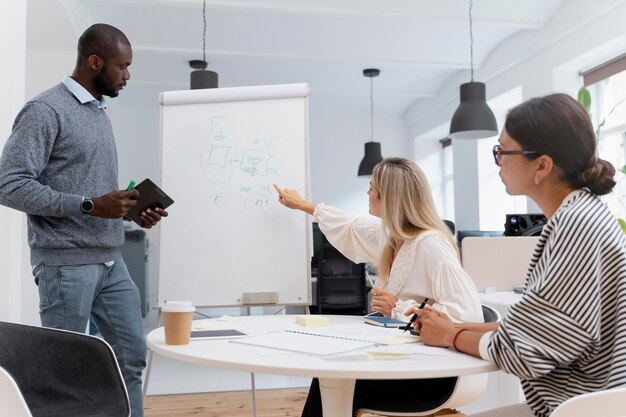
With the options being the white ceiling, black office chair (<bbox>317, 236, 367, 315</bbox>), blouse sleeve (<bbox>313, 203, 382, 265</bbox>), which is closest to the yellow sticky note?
blouse sleeve (<bbox>313, 203, 382, 265</bbox>)

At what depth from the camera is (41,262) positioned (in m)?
1.78

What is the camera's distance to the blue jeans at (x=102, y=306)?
5.83 ft

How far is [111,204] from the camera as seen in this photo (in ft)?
5.70

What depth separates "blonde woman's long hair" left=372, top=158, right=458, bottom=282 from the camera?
6.56ft

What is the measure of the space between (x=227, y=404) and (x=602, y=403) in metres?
2.74

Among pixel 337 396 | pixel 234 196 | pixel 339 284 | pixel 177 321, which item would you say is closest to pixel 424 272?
pixel 337 396

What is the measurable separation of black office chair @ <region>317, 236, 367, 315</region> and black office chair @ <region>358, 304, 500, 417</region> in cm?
312

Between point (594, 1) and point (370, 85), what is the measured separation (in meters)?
3.52

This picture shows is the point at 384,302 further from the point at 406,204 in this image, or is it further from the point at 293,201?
the point at 293,201

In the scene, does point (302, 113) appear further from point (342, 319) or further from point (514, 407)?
point (514, 407)

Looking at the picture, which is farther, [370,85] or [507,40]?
[370,85]

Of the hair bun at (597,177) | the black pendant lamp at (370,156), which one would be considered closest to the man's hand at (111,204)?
the hair bun at (597,177)

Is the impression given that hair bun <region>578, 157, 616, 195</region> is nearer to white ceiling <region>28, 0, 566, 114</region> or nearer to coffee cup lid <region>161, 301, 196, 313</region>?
coffee cup lid <region>161, 301, 196, 313</region>

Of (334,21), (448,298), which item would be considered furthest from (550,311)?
(334,21)
